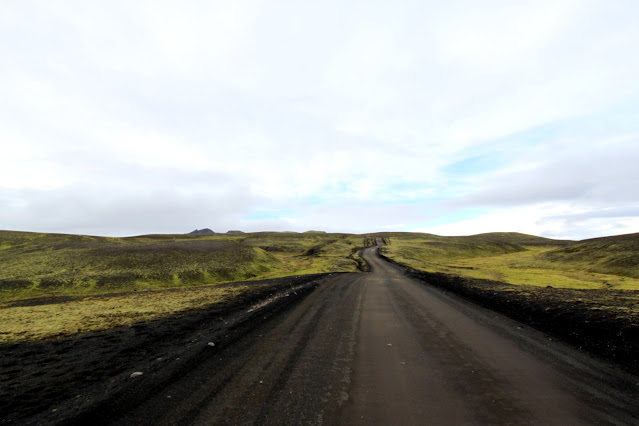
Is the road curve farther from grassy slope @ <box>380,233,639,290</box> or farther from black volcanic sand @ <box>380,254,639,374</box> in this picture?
grassy slope @ <box>380,233,639,290</box>

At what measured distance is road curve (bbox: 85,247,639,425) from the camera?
234 inches

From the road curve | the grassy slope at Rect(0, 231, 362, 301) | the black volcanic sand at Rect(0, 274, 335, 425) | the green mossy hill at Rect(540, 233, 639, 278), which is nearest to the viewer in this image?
the road curve

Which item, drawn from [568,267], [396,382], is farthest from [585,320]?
[568,267]

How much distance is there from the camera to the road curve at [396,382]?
5938mm

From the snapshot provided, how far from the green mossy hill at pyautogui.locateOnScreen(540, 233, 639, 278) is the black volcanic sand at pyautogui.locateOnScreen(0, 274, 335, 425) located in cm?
5391

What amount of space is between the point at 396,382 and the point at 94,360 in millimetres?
9583

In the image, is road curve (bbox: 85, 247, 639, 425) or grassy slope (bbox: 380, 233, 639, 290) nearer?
road curve (bbox: 85, 247, 639, 425)

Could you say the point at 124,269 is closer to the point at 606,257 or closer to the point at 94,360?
the point at 94,360

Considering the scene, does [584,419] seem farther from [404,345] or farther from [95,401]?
[95,401]

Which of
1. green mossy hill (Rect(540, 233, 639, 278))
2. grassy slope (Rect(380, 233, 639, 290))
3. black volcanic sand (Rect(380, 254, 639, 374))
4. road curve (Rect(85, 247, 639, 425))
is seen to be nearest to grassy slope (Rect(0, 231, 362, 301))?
grassy slope (Rect(380, 233, 639, 290))

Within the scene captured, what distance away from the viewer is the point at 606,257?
49.9 m

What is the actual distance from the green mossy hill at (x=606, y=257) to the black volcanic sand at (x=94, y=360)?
5391cm

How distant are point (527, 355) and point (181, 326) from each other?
45.3ft

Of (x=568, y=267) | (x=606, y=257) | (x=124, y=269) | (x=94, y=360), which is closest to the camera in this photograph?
(x=94, y=360)
